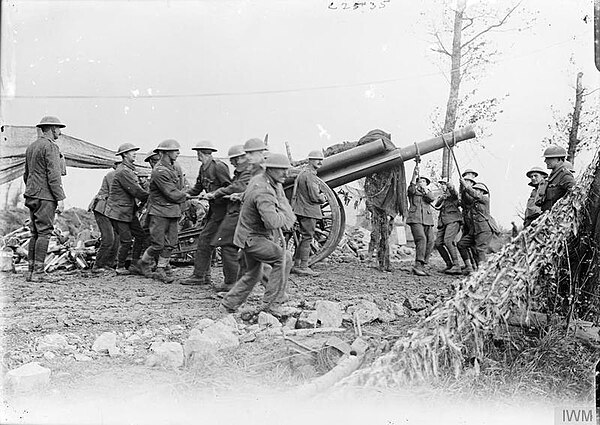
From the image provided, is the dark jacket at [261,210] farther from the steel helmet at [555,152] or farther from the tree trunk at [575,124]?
the tree trunk at [575,124]

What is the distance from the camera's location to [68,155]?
5273mm

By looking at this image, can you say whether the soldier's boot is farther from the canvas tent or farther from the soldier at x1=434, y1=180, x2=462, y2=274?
the soldier at x1=434, y1=180, x2=462, y2=274

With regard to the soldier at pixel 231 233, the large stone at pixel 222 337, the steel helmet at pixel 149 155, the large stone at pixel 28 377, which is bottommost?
the large stone at pixel 28 377

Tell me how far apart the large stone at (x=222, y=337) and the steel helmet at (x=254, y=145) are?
1469 millimetres

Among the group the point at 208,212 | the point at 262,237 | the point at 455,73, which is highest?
the point at 455,73

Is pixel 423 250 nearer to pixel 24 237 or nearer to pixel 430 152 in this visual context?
pixel 430 152

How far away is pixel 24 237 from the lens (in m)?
6.37

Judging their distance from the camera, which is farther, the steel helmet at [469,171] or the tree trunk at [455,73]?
the steel helmet at [469,171]

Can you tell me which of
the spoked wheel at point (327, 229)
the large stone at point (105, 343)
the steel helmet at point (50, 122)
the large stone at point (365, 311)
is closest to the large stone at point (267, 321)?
the large stone at point (365, 311)

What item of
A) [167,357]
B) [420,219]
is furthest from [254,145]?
[420,219]

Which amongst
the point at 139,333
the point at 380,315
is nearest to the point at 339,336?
the point at 380,315

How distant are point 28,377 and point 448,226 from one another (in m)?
4.26

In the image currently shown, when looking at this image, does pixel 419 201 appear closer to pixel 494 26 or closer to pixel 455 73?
pixel 455 73

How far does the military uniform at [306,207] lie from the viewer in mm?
5793
